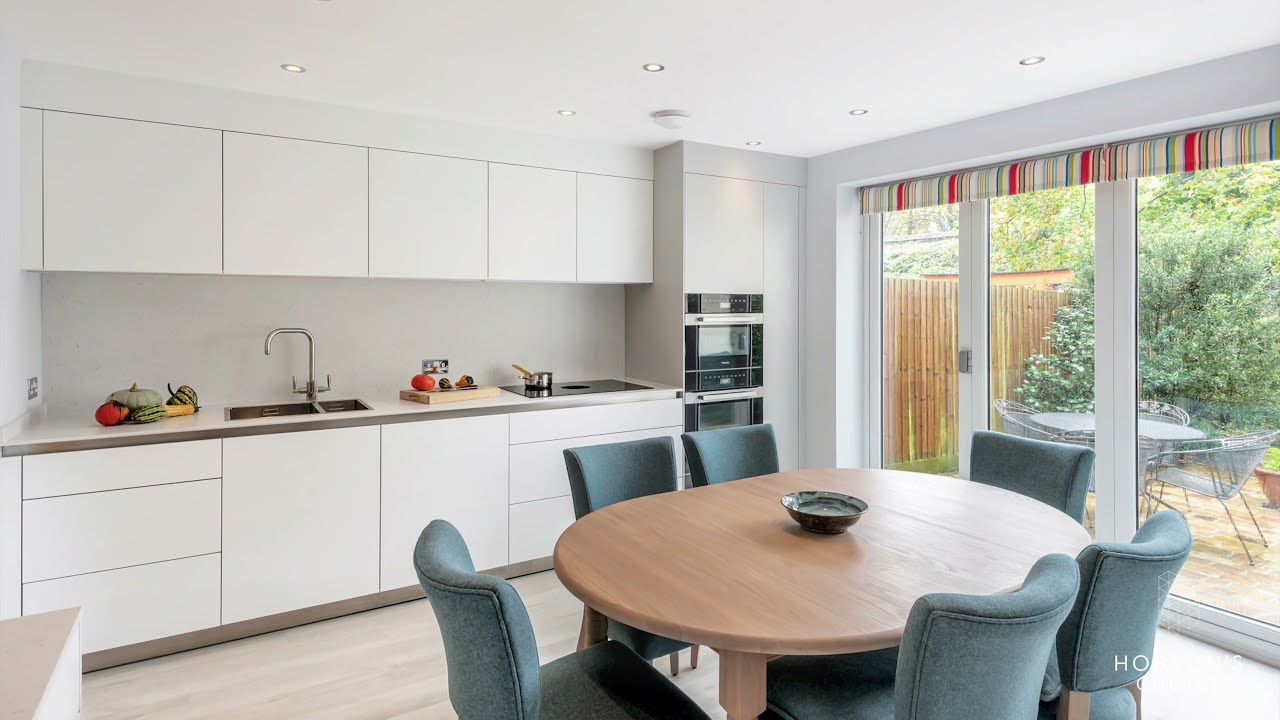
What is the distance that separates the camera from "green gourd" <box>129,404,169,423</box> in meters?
2.93

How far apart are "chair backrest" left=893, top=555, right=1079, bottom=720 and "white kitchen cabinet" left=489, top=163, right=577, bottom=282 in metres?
3.03

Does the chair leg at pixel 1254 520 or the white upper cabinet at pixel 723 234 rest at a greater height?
the white upper cabinet at pixel 723 234

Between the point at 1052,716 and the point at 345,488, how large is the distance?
9.11 feet

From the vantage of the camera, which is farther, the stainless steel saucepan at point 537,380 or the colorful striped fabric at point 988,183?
the stainless steel saucepan at point 537,380

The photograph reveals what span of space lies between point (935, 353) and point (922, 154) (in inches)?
44.2

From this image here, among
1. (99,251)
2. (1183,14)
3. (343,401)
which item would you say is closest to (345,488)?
(343,401)

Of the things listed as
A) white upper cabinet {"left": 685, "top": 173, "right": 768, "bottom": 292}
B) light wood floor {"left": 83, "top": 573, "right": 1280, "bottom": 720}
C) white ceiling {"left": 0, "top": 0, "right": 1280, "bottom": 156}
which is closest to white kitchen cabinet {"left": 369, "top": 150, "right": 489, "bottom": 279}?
white ceiling {"left": 0, "top": 0, "right": 1280, "bottom": 156}

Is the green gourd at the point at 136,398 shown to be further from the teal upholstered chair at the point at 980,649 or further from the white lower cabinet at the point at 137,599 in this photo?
the teal upholstered chair at the point at 980,649

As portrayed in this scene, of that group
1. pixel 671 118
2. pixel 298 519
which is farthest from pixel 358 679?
pixel 671 118

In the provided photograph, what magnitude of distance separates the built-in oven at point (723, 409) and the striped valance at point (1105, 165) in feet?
4.62

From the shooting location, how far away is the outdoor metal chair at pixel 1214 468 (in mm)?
2916

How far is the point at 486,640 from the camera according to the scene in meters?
1.39

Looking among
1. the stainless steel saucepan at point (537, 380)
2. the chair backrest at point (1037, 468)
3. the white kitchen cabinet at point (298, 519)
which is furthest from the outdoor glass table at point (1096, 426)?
the white kitchen cabinet at point (298, 519)

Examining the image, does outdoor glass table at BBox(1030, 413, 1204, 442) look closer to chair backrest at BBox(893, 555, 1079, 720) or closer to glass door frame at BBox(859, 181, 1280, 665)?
glass door frame at BBox(859, 181, 1280, 665)
